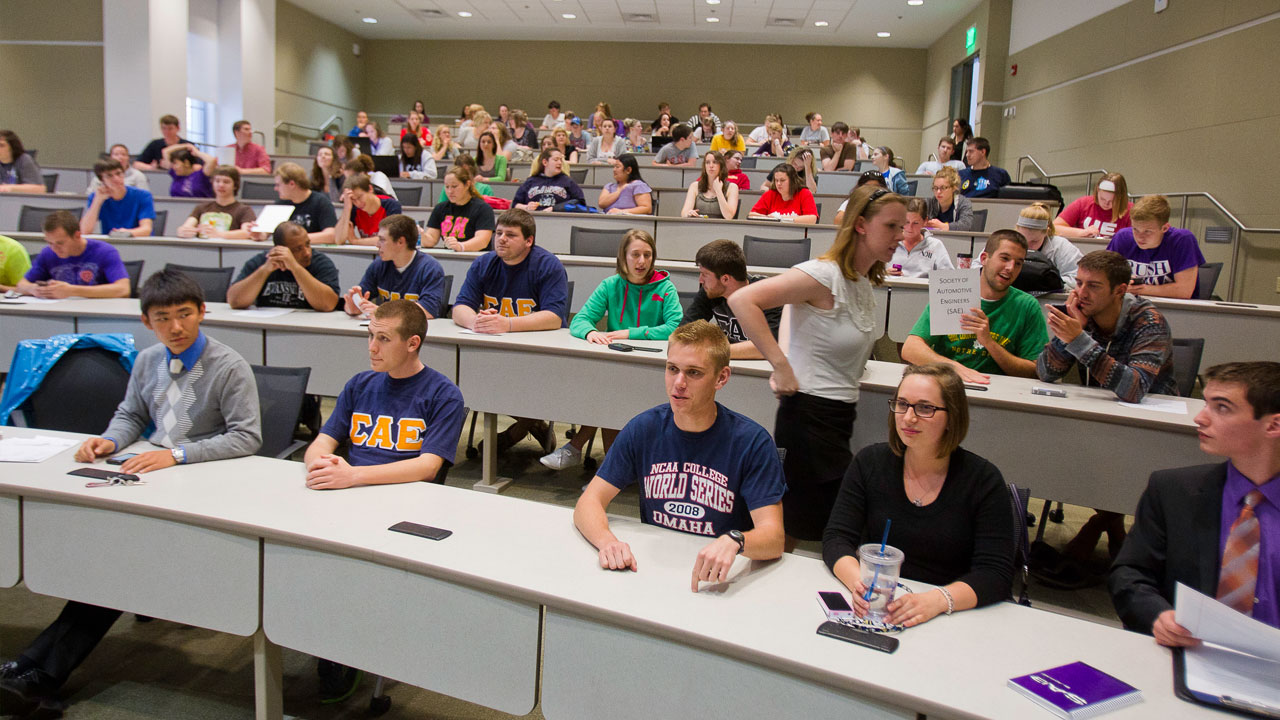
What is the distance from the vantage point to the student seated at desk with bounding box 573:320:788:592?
1892 millimetres

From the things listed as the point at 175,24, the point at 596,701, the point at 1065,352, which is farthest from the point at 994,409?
the point at 175,24

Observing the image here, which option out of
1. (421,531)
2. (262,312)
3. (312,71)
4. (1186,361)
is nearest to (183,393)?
(421,531)

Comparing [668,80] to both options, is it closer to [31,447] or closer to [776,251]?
[776,251]

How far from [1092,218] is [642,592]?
5673mm

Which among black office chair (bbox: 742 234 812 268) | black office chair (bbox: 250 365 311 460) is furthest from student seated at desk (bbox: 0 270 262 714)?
black office chair (bbox: 742 234 812 268)

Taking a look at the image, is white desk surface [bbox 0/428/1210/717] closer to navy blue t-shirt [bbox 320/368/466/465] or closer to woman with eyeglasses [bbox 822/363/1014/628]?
woman with eyeglasses [bbox 822/363/1014/628]

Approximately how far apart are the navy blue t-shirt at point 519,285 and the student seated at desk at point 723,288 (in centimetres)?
85

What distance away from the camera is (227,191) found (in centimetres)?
600

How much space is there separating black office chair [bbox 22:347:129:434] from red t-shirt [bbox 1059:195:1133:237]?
6029mm

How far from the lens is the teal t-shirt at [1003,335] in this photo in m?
3.21

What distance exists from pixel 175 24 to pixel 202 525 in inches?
435

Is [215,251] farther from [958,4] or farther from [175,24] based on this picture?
[958,4]

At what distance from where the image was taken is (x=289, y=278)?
4367 millimetres

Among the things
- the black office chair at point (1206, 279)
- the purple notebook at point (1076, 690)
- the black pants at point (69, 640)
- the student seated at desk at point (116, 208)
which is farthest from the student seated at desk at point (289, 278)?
the black office chair at point (1206, 279)
